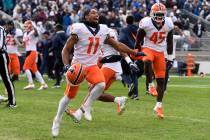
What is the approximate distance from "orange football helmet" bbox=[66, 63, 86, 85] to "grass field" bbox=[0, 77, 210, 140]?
2.70 feet

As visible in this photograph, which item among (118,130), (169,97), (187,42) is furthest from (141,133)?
(187,42)

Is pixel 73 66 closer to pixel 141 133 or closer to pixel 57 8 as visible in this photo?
pixel 141 133

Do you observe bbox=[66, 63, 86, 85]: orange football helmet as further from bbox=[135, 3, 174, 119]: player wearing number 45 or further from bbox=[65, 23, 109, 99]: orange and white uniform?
bbox=[135, 3, 174, 119]: player wearing number 45

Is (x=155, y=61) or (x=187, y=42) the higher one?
(x=155, y=61)

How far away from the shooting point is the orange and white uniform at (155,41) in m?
13.0

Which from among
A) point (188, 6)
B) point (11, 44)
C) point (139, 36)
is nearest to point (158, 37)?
point (139, 36)

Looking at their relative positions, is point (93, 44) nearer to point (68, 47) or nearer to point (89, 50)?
point (89, 50)

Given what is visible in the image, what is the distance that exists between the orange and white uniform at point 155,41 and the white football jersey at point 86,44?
2.50 meters

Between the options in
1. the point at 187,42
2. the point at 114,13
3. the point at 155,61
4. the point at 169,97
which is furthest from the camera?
the point at 114,13

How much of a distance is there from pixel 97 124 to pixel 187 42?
20.9m

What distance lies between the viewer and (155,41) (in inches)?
516

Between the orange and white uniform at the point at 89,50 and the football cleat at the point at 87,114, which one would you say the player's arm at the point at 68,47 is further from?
the football cleat at the point at 87,114

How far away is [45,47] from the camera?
85.8 feet

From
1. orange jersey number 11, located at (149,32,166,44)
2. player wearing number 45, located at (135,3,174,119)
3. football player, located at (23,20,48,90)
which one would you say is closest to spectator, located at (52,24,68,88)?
football player, located at (23,20,48,90)
